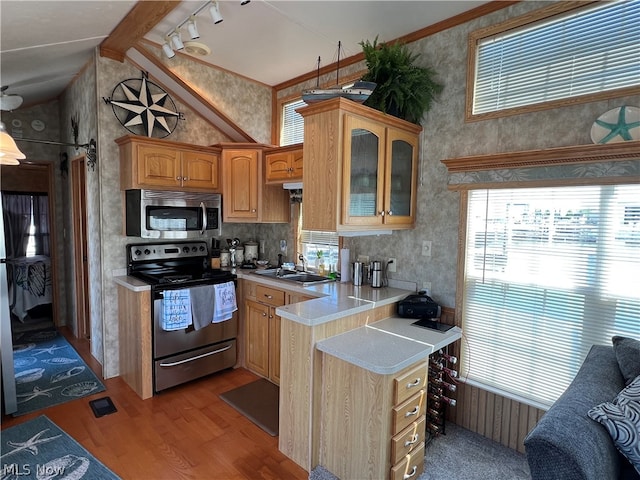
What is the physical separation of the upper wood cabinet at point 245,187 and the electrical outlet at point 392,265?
1329 millimetres

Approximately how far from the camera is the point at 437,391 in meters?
2.46

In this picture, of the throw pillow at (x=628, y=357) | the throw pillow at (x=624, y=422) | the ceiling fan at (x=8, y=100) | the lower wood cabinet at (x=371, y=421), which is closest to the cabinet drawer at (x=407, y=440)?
the lower wood cabinet at (x=371, y=421)

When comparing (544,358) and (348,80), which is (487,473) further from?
(348,80)

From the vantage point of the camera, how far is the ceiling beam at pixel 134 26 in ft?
7.70

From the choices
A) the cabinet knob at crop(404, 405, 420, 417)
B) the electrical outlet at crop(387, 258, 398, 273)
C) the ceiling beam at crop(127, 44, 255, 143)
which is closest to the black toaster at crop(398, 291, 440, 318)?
the electrical outlet at crop(387, 258, 398, 273)

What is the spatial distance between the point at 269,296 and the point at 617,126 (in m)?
2.68

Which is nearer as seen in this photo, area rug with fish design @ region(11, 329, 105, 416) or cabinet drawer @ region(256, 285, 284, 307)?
area rug with fish design @ region(11, 329, 105, 416)

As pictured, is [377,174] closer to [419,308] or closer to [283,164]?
[419,308]

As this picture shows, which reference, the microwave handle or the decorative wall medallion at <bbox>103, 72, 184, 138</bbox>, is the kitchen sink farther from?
the decorative wall medallion at <bbox>103, 72, 184, 138</bbox>

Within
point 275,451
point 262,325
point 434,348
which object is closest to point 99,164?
point 262,325

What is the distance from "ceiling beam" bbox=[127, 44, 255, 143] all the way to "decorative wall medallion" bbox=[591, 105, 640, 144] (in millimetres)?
3040

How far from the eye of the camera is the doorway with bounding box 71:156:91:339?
396cm

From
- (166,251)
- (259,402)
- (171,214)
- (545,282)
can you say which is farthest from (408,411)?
(166,251)

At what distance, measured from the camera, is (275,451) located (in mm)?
2328
